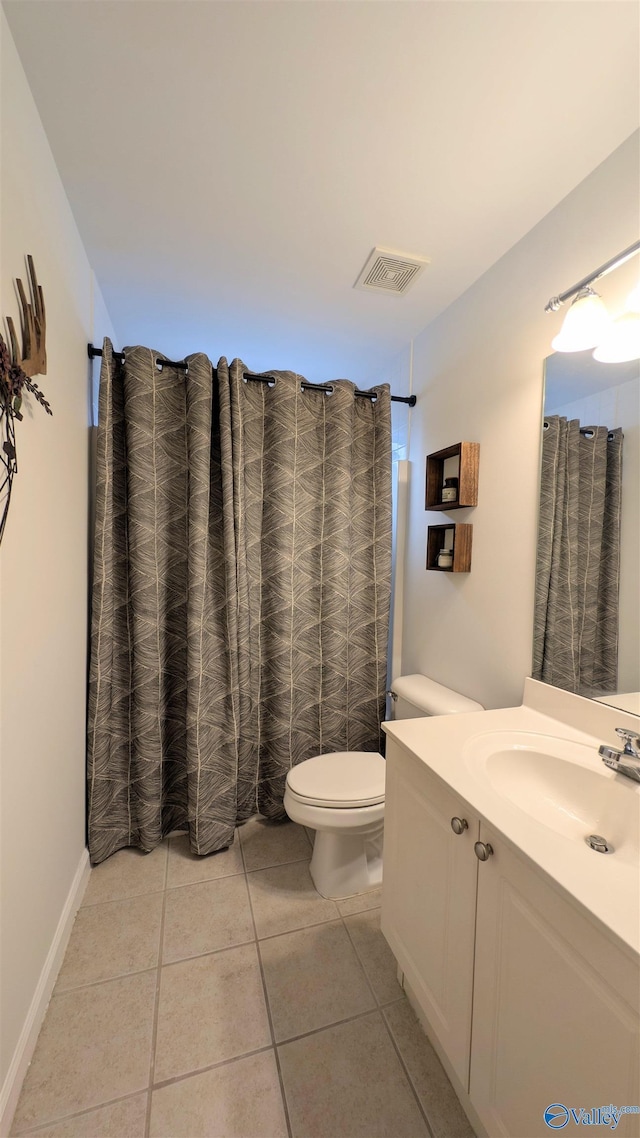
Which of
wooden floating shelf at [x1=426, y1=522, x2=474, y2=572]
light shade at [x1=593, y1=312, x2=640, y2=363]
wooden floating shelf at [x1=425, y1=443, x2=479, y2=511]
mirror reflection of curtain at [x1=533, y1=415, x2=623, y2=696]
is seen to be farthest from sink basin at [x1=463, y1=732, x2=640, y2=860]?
light shade at [x1=593, y1=312, x2=640, y2=363]

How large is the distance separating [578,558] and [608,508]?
0.17m

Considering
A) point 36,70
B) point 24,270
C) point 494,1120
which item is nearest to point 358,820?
point 494,1120

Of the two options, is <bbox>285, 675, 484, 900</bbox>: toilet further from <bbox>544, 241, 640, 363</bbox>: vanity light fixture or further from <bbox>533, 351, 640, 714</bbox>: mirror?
<bbox>544, 241, 640, 363</bbox>: vanity light fixture

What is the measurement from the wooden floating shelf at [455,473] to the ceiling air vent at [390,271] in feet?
2.21

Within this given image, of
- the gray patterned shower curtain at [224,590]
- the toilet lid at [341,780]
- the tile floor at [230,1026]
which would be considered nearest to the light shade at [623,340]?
the gray patterned shower curtain at [224,590]

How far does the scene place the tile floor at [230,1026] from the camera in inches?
37.4

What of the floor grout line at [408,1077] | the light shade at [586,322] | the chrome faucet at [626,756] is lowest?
the floor grout line at [408,1077]

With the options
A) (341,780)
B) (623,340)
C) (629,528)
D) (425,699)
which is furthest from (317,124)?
(341,780)

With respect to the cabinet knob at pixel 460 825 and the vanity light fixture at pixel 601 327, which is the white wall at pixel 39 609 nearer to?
the cabinet knob at pixel 460 825

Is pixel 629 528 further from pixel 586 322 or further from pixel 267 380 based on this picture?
pixel 267 380

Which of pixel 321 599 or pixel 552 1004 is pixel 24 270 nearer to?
pixel 321 599

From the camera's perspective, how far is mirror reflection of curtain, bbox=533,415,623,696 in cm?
109

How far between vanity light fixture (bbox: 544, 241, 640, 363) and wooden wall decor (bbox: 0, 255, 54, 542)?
1345 millimetres

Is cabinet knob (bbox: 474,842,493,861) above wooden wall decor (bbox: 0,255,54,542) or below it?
below
